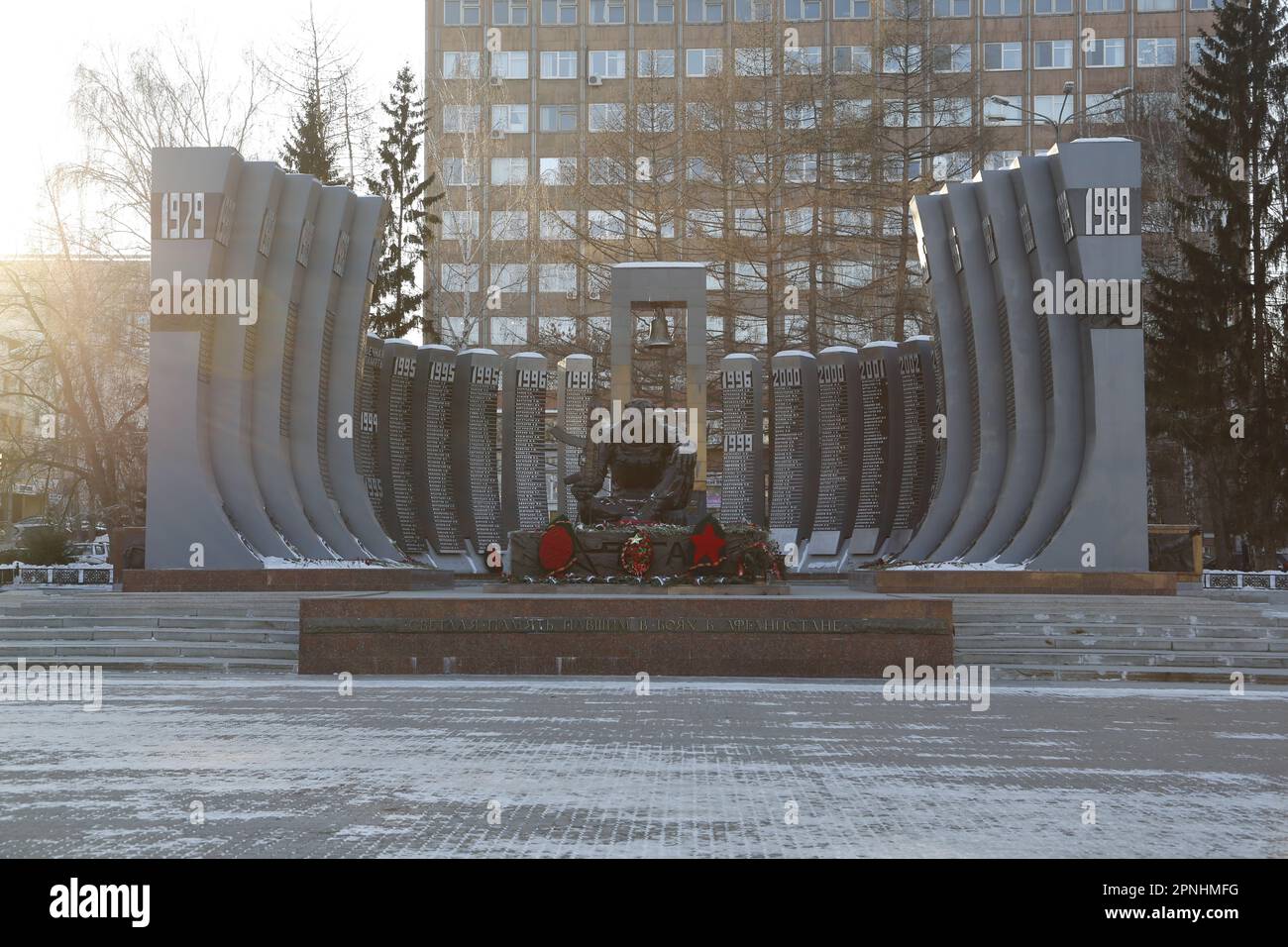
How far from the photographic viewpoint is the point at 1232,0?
36688mm

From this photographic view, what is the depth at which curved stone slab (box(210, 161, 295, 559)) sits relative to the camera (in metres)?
21.9

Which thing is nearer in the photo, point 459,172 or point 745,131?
point 745,131

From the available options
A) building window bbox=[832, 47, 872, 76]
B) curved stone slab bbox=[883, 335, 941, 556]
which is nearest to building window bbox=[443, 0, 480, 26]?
building window bbox=[832, 47, 872, 76]

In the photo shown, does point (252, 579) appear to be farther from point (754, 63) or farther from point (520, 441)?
point (754, 63)

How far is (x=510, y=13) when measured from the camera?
64.6 m

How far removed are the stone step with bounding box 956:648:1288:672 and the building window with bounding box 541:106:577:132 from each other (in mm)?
52321

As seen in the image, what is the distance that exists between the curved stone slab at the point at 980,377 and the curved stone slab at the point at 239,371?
1119 cm

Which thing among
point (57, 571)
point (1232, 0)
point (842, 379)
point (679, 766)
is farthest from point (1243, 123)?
point (679, 766)

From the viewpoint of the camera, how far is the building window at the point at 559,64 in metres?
64.6

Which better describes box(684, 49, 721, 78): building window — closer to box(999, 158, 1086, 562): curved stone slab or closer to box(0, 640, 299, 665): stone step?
box(999, 158, 1086, 562): curved stone slab

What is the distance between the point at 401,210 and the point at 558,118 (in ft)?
76.1

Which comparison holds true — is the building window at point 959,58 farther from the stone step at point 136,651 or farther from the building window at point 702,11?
the stone step at point 136,651

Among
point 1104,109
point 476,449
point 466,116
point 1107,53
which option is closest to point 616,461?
point 476,449

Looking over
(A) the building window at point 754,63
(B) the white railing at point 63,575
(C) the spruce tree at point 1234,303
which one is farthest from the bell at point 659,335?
(A) the building window at point 754,63
